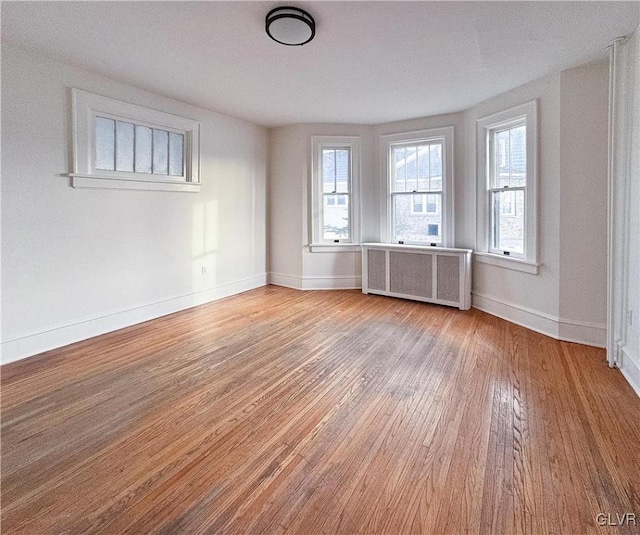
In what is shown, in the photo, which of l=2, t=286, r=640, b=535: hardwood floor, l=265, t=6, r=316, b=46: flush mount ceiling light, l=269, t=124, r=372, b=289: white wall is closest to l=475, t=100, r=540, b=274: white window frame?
l=2, t=286, r=640, b=535: hardwood floor

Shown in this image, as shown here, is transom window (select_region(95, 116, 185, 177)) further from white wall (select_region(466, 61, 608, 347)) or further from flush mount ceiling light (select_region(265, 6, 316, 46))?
white wall (select_region(466, 61, 608, 347))

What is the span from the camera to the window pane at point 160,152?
167 inches

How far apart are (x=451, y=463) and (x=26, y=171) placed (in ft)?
12.7

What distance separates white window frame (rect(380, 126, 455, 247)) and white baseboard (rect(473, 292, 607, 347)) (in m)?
1.16

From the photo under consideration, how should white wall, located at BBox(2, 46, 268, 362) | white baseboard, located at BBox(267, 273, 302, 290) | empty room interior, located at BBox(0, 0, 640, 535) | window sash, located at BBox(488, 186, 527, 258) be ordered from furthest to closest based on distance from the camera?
white baseboard, located at BBox(267, 273, 302, 290)
window sash, located at BBox(488, 186, 527, 258)
white wall, located at BBox(2, 46, 268, 362)
empty room interior, located at BBox(0, 0, 640, 535)

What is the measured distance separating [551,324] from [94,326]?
460 cm

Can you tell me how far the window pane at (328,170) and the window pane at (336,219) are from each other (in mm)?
141

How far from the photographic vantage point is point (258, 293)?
18.4 ft

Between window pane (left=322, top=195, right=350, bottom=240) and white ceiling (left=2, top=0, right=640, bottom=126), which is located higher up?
white ceiling (left=2, top=0, right=640, bottom=126)

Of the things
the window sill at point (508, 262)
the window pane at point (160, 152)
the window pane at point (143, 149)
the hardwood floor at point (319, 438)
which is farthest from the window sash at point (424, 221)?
the window pane at point (143, 149)

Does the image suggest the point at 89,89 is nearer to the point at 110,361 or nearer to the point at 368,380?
the point at 110,361

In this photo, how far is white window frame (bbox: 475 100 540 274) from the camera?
374 cm

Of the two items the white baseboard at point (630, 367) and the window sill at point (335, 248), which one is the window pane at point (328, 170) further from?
the white baseboard at point (630, 367)

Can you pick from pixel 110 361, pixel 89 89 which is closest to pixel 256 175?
pixel 89 89
